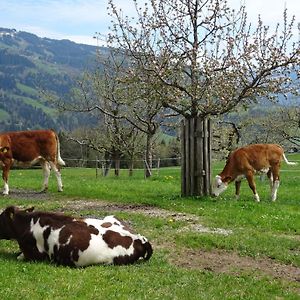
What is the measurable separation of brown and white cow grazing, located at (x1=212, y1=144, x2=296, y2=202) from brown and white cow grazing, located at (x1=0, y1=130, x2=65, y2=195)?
21.3ft

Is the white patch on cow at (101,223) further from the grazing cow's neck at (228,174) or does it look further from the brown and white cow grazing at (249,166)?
the grazing cow's neck at (228,174)

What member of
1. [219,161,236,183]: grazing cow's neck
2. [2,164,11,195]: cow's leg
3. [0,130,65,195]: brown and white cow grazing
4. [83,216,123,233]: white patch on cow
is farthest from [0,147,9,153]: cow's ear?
[83,216,123,233]: white patch on cow

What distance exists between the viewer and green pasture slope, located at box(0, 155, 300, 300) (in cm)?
816

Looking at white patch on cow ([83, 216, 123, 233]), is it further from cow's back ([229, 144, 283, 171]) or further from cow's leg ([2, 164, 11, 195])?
cow's leg ([2, 164, 11, 195])

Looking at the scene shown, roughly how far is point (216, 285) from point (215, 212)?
7.51m

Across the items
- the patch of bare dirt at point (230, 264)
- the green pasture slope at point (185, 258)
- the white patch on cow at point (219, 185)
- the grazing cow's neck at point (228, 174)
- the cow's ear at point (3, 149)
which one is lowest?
the patch of bare dirt at point (230, 264)

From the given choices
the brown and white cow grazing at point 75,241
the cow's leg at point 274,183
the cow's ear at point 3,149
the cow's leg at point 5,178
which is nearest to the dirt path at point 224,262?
the brown and white cow grazing at point 75,241

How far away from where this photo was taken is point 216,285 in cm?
873

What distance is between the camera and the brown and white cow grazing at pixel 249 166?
20.0m

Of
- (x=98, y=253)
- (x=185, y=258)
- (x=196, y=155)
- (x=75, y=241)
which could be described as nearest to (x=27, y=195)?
(x=196, y=155)

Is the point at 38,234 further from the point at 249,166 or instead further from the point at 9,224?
the point at 249,166

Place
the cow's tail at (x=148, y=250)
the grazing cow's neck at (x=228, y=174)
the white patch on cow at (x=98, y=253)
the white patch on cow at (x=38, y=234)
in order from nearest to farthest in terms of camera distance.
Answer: the white patch on cow at (x=98, y=253) < the white patch on cow at (x=38, y=234) < the cow's tail at (x=148, y=250) < the grazing cow's neck at (x=228, y=174)

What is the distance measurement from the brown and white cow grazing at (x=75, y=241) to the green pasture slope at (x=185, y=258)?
26 cm

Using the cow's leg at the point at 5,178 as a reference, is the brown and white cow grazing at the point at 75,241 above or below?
below
